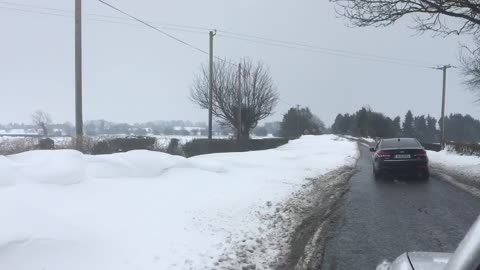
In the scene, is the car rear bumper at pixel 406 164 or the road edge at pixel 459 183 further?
the car rear bumper at pixel 406 164

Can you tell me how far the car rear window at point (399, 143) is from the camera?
1644 cm

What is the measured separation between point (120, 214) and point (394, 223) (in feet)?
15.9

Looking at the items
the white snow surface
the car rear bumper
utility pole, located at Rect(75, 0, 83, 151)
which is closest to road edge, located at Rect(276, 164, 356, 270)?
the white snow surface

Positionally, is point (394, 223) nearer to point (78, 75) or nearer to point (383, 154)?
point (383, 154)

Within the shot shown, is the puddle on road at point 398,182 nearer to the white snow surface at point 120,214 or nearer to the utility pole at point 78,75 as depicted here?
the white snow surface at point 120,214

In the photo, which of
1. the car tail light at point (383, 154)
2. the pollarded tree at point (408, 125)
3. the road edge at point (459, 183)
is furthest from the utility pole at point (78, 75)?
the pollarded tree at point (408, 125)

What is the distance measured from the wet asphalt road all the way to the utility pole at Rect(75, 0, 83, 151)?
8929mm

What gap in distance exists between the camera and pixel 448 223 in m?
8.39

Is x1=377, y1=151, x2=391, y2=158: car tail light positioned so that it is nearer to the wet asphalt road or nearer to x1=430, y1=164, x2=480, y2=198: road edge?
x1=430, y1=164, x2=480, y2=198: road edge

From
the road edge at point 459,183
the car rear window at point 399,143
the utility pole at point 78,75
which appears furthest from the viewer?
the car rear window at point 399,143

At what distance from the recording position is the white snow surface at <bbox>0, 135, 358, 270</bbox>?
17.1 feet

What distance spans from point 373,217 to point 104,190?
5066mm

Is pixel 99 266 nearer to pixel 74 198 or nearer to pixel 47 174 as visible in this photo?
pixel 74 198

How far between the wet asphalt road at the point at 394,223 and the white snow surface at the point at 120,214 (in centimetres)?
118
